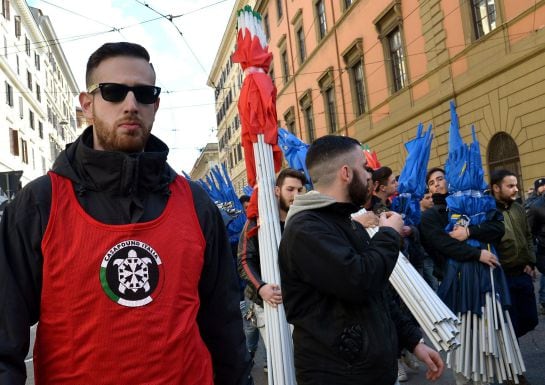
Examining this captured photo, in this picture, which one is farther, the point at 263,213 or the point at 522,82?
the point at 522,82

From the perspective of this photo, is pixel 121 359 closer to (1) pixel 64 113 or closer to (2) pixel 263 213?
(2) pixel 263 213

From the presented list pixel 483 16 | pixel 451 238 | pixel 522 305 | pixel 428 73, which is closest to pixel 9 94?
pixel 428 73

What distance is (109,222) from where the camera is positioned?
1.58 meters

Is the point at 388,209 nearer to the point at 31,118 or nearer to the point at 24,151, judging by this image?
the point at 24,151

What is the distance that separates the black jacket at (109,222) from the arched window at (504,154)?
1172 cm

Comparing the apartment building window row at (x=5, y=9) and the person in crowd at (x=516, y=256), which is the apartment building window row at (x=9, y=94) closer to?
the apartment building window row at (x=5, y=9)

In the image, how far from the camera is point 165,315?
A: 157 centimetres

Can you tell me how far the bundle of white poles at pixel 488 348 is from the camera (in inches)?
162

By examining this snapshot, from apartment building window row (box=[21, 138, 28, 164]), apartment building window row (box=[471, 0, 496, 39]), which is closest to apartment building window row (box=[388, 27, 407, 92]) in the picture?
apartment building window row (box=[471, 0, 496, 39])

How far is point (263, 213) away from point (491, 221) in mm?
2090

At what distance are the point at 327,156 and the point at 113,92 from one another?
1.17m

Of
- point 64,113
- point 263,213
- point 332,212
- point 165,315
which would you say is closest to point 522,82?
point 263,213

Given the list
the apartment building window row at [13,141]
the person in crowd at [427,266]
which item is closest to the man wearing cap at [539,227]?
the person in crowd at [427,266]

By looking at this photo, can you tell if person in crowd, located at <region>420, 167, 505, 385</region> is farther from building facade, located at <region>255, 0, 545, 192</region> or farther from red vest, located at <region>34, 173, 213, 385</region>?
building facade, located at <region>255, 0, 545, 192</region>
